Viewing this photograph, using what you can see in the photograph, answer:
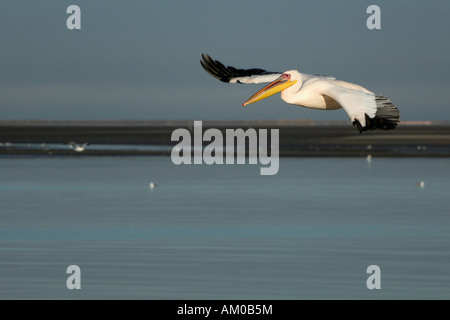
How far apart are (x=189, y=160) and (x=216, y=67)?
1826 cm

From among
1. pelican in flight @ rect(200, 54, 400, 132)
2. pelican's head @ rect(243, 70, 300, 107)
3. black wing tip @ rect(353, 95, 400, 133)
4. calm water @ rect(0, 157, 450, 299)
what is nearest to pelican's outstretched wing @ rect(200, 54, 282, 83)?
pelican in flight @ rect(200, 54, 400, 132)

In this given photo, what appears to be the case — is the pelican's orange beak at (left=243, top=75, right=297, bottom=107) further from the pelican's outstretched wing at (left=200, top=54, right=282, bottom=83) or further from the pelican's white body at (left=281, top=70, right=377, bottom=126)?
the pelican's outstretched wing at (left=200, top=54, right=282, bottom=83)

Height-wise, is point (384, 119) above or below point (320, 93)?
below

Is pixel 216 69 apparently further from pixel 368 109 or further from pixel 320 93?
pixel 368 109

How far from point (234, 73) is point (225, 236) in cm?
239

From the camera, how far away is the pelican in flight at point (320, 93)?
1159 centimetres

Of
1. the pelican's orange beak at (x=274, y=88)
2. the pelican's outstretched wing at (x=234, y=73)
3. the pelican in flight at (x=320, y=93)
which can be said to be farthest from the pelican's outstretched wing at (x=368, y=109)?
the pelican's outstretched wing at (x=234, y=73)

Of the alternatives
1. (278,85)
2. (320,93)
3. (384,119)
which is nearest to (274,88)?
(278,85)

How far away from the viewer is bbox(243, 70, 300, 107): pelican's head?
1391 cm

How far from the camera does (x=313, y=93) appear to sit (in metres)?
13.2

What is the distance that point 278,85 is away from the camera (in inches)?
549

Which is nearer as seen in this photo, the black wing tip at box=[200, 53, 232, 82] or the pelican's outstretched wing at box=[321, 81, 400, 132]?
the pelican's outstretched wing at box=[321, 81, 400, 132]
